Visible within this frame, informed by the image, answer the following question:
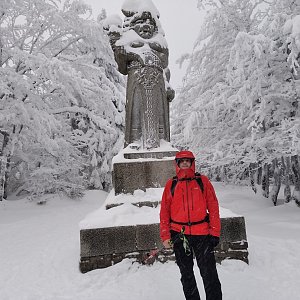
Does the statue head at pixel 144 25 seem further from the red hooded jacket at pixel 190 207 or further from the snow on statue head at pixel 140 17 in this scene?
the red hooded jacket at pixel 190 207

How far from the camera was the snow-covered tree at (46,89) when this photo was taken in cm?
915

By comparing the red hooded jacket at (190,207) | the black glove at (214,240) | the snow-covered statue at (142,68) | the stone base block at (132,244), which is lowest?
the stone base block at (132,244)

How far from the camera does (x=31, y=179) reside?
11.6 meters

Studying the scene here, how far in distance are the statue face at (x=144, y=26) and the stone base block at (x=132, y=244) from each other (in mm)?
3662

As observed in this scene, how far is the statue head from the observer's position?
584 cm

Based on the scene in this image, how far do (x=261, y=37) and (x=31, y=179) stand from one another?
921cm

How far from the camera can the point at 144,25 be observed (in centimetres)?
584

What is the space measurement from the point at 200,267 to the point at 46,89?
11.0 metres

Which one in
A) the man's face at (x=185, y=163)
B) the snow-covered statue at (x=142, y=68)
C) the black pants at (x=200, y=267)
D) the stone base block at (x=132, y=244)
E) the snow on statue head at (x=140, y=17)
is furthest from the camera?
the snow on statue head at (x=140, y=17)

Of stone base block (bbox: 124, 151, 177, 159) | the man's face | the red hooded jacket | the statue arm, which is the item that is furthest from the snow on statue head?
the red hooded jacket

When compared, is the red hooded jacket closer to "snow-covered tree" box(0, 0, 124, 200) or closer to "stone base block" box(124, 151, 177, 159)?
"stone base block" box(124, 151, 177, 159)

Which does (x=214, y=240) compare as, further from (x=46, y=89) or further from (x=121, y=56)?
(x=46, y=89)

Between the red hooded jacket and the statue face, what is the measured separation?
3.78m

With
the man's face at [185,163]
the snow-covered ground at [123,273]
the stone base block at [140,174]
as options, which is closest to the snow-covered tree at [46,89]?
the snow-covered ground at [123,273]
